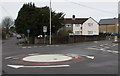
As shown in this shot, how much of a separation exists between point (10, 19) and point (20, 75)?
Answer: 9774 cm

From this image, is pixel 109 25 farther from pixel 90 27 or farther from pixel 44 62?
pixel 44 62

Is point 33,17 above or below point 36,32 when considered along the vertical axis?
above

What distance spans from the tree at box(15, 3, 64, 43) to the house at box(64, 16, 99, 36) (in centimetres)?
3179

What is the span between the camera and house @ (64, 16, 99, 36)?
70125 mm

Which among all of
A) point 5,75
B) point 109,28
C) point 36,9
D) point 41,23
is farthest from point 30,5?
point 109,28

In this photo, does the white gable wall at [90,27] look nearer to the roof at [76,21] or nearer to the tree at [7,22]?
the roof at [76,21]

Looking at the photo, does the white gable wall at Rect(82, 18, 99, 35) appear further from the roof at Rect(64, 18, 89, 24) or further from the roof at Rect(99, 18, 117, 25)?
the roof at Rect(99, 18, 117, 25)

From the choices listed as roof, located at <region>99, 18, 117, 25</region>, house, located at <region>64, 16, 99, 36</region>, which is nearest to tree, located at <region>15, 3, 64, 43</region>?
house, located at <region>64, 16, 99, 36</region>

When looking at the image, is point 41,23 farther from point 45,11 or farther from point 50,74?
point 50,74

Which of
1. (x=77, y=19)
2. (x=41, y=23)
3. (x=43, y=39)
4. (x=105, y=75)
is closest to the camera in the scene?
(x=105, y=75)

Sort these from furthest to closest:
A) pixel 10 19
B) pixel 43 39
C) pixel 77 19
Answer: pixel 10 19, pixel 77 19, pixel 43 39

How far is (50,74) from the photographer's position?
29.9 feet

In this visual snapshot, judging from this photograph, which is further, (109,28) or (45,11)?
(109,28)

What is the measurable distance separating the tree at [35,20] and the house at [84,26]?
31.8 meters
